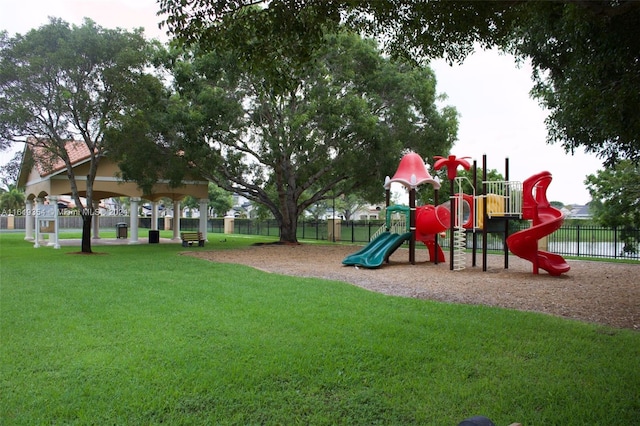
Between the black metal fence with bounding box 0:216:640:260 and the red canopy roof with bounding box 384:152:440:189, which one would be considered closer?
the red canopy roof with bounding box 384:152:440:189

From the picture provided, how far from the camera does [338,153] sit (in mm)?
22047

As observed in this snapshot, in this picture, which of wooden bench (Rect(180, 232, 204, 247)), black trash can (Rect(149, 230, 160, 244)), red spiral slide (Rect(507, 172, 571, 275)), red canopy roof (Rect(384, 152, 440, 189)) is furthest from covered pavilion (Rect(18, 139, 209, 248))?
red spiral slide (Rect(507, 172, 571, 275))

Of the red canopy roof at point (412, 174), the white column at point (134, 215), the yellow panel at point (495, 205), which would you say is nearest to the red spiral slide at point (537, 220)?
the yellow panel at point (495, 205)

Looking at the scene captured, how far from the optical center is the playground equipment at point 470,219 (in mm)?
13191

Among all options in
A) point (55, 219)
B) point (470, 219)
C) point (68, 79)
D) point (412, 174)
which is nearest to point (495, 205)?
point (470, 219)

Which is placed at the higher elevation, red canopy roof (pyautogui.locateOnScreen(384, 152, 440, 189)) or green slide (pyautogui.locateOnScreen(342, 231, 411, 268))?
red canopy roof (pyautogui.locateOnScreen(384, 152, 440, 189))

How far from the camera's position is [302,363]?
4.98 m

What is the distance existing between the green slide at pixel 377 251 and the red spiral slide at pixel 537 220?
3630 mm

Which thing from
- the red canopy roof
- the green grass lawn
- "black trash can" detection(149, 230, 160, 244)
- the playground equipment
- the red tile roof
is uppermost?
the red tile roof

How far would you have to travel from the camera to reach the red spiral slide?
13031 millimetres

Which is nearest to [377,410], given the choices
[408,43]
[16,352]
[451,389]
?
[451,389]

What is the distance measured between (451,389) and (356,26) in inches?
191

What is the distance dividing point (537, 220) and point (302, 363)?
34.5 ft

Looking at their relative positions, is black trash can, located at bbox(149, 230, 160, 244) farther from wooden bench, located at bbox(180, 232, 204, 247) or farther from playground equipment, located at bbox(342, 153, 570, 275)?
playground equipment, located at bbox(342, 153, 570, 275)
